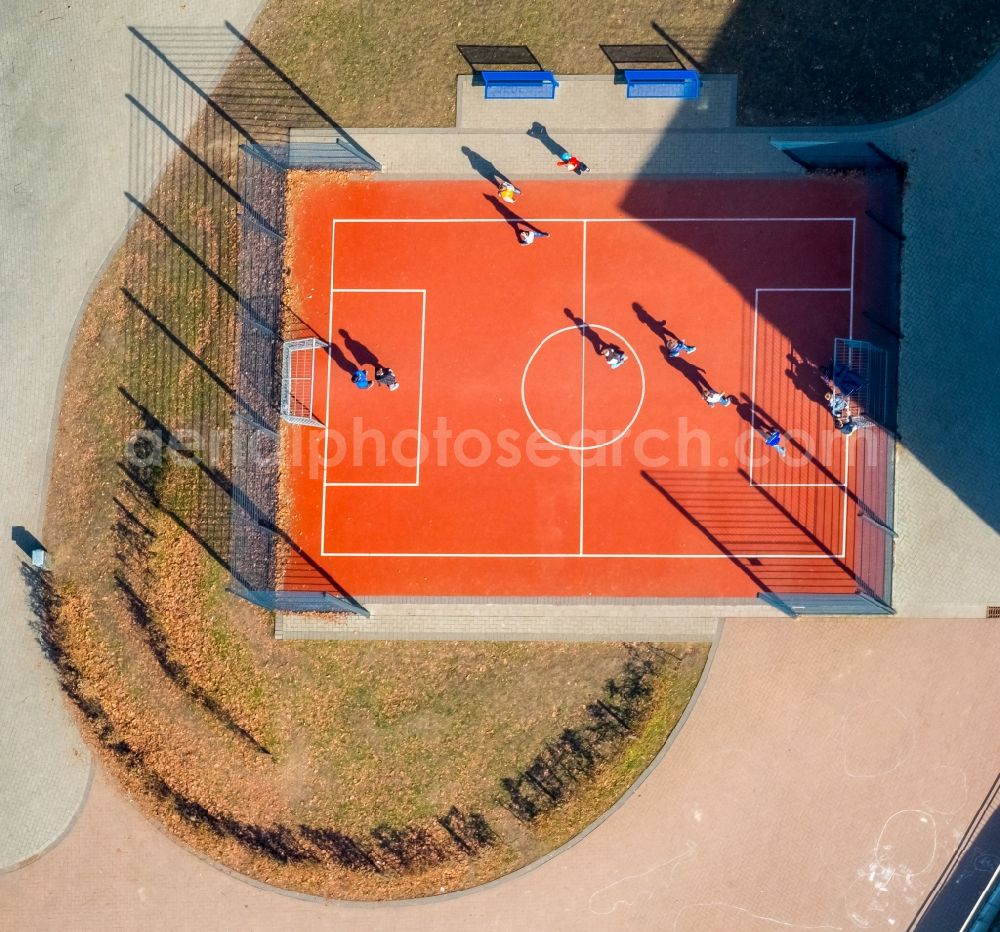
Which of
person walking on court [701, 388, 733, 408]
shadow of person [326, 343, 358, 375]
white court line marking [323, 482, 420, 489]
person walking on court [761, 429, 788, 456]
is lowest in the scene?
white court line marking [323, 482, 420, 489]

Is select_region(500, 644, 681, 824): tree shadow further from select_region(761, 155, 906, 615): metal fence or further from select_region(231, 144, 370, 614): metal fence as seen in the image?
select_region(231, 144, 370, 614): metal fence

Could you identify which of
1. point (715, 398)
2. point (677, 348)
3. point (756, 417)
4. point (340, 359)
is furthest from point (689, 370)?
point (340, 359)

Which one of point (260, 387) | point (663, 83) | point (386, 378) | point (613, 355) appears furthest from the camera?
point (260, 387)

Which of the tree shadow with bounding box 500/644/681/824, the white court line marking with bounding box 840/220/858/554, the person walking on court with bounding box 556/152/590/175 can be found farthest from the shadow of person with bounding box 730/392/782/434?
the person walking on court with bounding box 556/152/590/175

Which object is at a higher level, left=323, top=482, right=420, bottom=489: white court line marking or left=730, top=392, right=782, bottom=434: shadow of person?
left=730, top=392, right=782, bottom=434: shadow of person

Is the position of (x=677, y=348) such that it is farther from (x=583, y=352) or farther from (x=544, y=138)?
(x=544, y=138)

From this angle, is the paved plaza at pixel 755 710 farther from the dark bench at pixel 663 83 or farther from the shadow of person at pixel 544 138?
the dark bench at pixel 663 83

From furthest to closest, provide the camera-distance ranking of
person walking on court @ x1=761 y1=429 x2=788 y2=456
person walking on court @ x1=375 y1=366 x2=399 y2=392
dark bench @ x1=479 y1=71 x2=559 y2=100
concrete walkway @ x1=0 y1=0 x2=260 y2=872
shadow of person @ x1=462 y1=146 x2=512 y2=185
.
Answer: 1. concrete walkway @ x1=0 y1=0 x2=260 y2=872
2. shadow of person @ x1=462 y1=146 x2=512 y2=185
3. dark bench @ x1=479 y1=71 x2=559 y2=100
4. person walking on court @ x1=375 y1=366 x2=399 y2=392
5. person walking on court @ x1=761 y1=429 x2=788 y2=456
